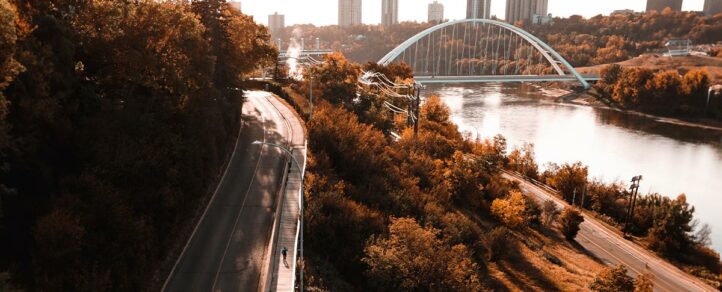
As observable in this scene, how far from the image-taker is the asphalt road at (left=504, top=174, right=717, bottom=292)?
25.1 m

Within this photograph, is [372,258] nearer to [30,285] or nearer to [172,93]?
[30,285]

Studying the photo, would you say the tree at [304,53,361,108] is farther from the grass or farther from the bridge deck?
the bridge deck

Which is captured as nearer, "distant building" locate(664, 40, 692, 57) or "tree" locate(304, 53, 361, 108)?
"tree" locate(304, 53, 361, 108)

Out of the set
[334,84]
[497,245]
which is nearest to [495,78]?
[334,84]

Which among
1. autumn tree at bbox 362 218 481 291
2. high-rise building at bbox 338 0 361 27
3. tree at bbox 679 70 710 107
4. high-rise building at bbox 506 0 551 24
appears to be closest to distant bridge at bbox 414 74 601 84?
tree at bbox 679 70 710 107

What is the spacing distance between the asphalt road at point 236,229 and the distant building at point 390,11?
504 ft

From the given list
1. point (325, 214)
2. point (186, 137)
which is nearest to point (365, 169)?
point (325, 214)

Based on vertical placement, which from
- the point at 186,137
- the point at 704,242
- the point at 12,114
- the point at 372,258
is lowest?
the point at 704,242

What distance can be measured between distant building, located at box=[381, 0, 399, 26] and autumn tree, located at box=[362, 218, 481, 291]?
542 feet

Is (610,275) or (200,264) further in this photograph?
(610,275)

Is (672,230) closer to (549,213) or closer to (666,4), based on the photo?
(549,213)

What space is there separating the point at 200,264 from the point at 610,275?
13.8 m

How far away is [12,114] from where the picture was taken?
13883 mm

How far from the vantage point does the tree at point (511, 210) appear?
93.4 feet
